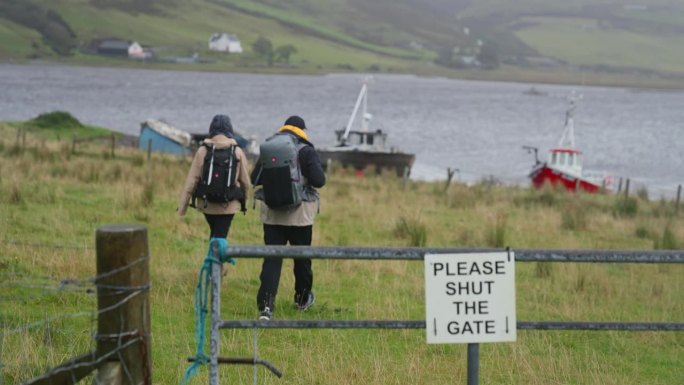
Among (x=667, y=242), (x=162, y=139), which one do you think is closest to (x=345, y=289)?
(x=667, y=242)

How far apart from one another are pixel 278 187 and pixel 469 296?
4108 mm

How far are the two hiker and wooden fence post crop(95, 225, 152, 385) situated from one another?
3538mm

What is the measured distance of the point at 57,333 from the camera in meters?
7.43

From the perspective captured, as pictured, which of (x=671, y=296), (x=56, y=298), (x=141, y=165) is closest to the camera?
(x=56, y=298)

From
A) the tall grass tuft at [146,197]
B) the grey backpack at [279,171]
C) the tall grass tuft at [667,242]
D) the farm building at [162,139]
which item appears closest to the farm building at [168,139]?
the farm building at [162,139]

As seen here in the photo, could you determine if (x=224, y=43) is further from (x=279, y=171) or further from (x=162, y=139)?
(x=279, y=171)

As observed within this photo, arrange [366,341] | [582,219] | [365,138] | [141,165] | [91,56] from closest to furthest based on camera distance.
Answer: [366,341]
[582,219]
[141,165]
[365,138]
[91,56]

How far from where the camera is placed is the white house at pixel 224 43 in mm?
191000

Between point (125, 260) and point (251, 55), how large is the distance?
192 m

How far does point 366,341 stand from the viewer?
25.9ft

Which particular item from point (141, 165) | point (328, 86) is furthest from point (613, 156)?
point (328, 86)

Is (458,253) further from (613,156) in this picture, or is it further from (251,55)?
(251,55)

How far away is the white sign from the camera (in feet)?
14.9

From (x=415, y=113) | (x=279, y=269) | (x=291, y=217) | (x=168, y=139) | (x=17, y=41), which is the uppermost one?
(x=17, y=41)
